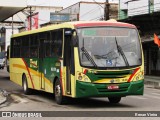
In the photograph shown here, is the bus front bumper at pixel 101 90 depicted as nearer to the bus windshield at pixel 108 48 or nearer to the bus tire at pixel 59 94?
the bus windshield at pixel 108 48

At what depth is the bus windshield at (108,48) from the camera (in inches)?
531

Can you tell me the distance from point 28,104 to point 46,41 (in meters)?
2.64

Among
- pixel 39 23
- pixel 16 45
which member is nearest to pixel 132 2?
pixel 16 45

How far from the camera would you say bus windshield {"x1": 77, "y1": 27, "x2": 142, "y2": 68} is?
13.5 m

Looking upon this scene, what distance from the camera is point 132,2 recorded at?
3834 cm

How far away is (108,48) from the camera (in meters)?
13.7

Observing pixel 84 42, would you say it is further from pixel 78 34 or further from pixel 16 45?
pixel 16 45

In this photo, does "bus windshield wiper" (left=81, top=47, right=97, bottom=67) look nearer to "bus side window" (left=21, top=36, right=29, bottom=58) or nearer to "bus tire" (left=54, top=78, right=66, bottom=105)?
"bus tire" (left=54, top=78, right=66, bottom=105)

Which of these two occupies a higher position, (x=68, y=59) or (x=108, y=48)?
(x=108, y=48)

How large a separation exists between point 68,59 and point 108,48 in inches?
54.0

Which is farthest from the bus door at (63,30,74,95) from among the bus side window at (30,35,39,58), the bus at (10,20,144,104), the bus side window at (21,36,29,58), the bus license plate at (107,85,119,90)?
the bus side window at (21,36,29,58)

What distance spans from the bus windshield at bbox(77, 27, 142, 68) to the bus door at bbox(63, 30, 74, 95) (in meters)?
0.42

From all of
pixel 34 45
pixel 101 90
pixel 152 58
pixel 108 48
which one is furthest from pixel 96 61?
pixel 152 58

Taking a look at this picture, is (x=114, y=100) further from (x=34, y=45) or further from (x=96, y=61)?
(x=34, y=45)
